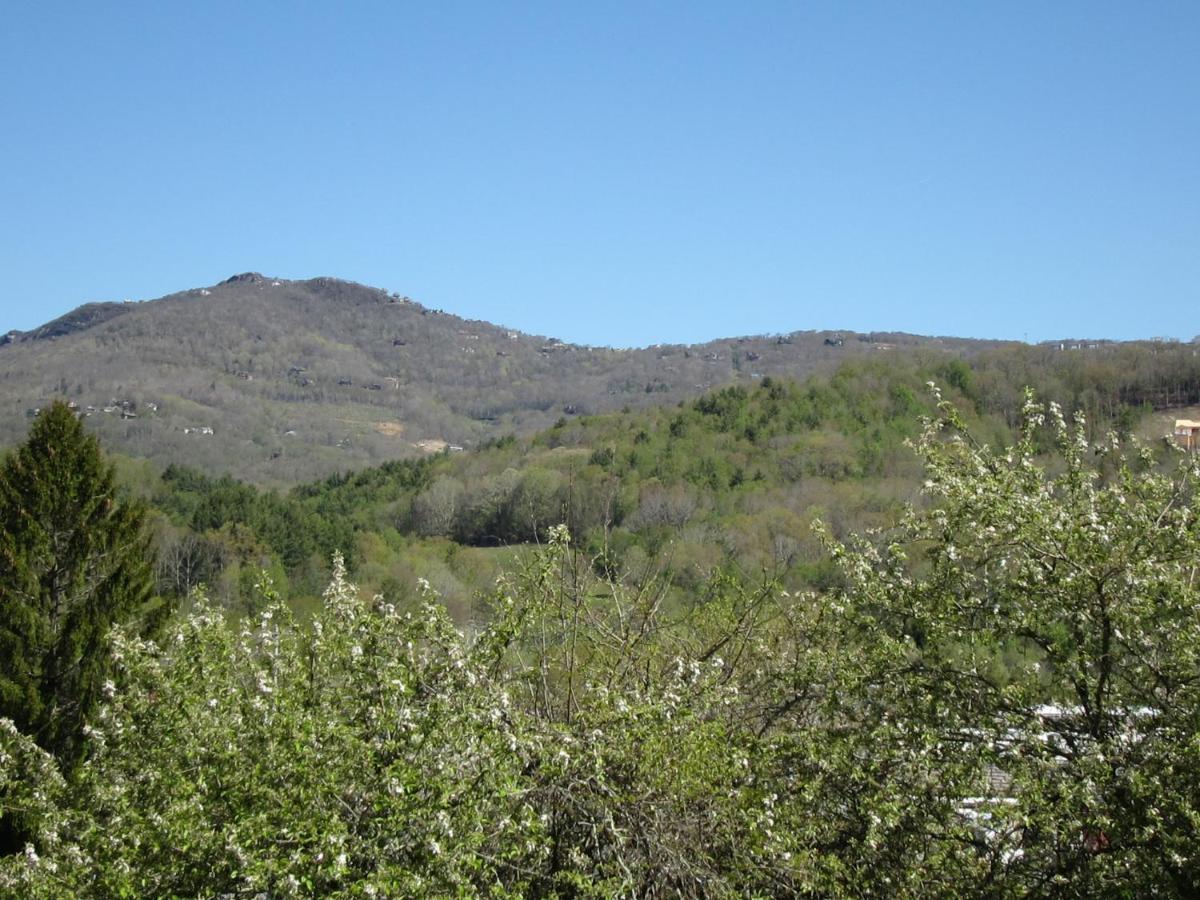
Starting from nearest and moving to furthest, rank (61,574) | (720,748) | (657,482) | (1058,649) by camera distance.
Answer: (720,748) → (1058,649) → (61,574) → (657,482)

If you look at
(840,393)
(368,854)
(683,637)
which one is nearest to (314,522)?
(840,393)

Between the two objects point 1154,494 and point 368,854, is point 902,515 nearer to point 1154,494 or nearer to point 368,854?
A: point 1154,494

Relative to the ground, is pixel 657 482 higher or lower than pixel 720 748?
lower

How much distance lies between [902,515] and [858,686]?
1761 mm

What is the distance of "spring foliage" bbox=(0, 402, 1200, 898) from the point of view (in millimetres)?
6359

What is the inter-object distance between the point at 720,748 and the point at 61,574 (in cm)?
1504

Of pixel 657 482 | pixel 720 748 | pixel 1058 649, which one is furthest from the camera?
pixel 657 482

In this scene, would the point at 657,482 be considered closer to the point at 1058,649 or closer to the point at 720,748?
the point at 1058,649

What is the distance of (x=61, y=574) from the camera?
18812mm

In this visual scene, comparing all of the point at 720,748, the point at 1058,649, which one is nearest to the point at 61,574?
the point at 720,748

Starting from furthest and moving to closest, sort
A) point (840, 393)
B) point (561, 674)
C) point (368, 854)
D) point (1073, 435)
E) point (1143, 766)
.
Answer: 1. point (840, 393)
2. point (561, 674)
3. point (1073, 435)
4. point (1143, 766)
5. point (368, 854)

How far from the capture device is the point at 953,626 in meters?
8.25

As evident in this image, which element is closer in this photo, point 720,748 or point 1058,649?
point 720,748

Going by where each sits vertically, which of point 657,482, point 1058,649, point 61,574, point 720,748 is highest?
point 1058,649
